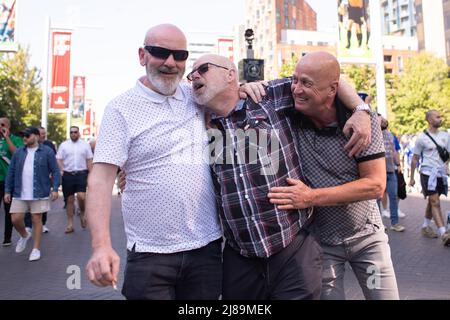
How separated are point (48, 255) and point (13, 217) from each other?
840 millimetres

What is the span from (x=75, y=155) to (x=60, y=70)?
10347 mm

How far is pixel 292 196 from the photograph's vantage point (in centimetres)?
197

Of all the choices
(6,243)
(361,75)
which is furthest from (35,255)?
(361,75)

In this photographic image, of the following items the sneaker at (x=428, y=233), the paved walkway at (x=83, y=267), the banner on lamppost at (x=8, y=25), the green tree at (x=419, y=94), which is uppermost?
the green tree at (x=419, y=94)

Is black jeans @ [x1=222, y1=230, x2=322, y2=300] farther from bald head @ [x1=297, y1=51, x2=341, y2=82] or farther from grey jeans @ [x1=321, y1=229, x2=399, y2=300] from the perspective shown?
bald head @ [x1=297, y1=51, x2=341, y2=82]

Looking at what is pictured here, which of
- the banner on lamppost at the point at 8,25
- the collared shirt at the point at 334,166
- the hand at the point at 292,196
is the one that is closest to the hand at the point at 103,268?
the hand at the point at 292,196

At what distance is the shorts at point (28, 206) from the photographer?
644cm

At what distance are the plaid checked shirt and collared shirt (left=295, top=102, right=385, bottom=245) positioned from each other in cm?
14

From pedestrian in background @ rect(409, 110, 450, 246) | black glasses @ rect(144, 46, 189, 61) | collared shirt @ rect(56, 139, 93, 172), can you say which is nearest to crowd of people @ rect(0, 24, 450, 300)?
black glasses @ rect(144, 46, 189, 61)

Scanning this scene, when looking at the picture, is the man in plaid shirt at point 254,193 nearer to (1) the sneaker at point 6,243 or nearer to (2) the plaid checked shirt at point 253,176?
(2) the plaid checked shirt at point 253,176

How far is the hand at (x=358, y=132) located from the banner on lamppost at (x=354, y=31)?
44.5ft

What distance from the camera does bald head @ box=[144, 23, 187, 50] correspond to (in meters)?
2.05

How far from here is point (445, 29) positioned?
64000 millimetres
